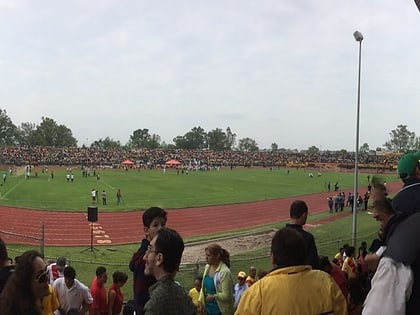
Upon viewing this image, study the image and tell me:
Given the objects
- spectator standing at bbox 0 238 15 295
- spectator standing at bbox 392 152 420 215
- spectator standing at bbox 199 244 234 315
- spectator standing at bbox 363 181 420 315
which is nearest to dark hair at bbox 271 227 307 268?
spectator standing at bbox 363 181 420 315

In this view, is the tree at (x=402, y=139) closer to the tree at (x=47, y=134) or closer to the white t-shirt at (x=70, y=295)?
the tree at (x=47, y=134)

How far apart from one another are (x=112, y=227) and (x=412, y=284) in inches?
1060

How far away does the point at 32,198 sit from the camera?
39188 mm

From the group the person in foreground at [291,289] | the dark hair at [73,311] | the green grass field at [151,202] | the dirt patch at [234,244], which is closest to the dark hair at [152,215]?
the person in foreground at [291,289]

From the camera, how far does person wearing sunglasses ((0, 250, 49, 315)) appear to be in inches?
135

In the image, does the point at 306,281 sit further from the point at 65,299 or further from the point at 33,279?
the point at 65,299

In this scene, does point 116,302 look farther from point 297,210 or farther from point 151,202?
point 151,202

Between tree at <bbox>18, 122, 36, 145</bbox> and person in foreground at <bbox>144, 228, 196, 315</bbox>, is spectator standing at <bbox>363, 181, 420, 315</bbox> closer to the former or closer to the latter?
person in foreground at <bbox>144, 228, 196, 315</bbox>

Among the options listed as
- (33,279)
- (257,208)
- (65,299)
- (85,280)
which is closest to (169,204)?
(257,208)

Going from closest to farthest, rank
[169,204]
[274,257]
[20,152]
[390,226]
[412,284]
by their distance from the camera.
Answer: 1. [412,284]
2. [390,226]
3. [274,257]
4. [169,204]
5. [20,152]

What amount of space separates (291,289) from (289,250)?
27cm

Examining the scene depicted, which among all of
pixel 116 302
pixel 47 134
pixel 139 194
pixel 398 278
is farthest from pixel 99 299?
pixel 47 134

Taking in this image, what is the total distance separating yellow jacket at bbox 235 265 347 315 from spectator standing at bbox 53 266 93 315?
466 centimetres

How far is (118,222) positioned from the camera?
30.0 metres
